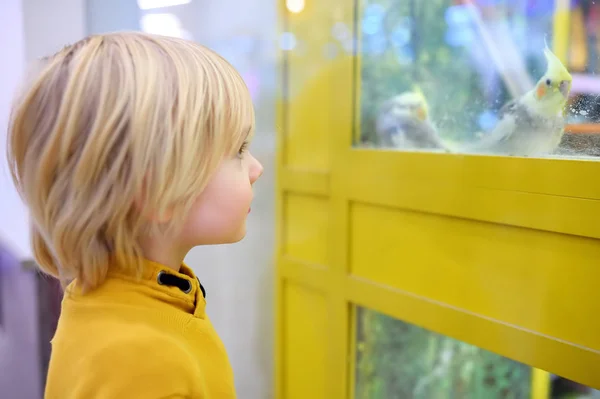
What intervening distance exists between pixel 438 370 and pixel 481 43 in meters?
0.69

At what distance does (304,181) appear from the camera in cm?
141

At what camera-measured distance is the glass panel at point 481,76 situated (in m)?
0.86

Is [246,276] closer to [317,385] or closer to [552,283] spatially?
[317,385]

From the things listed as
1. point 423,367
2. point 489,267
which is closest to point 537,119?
point 489,267

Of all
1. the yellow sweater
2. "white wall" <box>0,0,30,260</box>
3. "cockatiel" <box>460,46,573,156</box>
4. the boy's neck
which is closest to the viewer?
the yellow sweater

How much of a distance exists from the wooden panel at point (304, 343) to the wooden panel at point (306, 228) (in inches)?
3.9

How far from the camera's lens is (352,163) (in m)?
1.25

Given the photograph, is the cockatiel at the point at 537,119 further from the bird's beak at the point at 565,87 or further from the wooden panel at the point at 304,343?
the wooden panel at the point at 304,343

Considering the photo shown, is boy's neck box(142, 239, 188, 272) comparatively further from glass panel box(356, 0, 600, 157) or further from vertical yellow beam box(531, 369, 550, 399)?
vertical yellow beam box(531, 369, 550, 399)

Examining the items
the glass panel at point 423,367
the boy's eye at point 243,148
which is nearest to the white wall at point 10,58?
the boy's eye at point 243,148

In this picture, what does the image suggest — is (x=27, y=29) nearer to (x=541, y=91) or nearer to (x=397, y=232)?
(x=397, y=232)

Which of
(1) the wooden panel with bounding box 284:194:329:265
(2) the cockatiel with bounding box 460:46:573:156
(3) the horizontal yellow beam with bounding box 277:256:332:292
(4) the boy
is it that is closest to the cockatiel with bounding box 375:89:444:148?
(2) the cockatiel with bounding box 460:46:573:156

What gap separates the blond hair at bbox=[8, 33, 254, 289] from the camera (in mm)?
661

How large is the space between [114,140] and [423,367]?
2.90 ft
